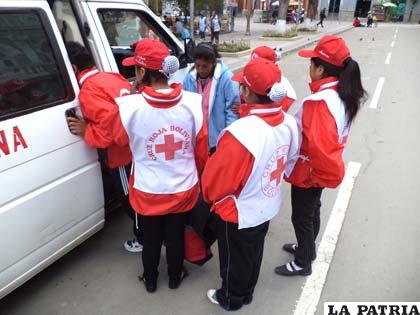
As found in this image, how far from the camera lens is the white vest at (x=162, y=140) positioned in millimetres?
2158

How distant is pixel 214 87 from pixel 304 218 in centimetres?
128

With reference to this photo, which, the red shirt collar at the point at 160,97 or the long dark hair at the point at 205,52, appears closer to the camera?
the red shirt collar at the point at 160,97

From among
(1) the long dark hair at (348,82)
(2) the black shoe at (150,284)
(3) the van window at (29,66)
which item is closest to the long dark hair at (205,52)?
(1) the long dark hair at (348,82)

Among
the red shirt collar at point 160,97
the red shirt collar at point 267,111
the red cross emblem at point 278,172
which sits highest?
the red shirt collar at point 160,97

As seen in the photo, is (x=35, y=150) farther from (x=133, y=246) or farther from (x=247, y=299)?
(x=247, y=299)

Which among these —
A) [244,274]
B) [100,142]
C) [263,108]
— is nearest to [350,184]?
[244,274]

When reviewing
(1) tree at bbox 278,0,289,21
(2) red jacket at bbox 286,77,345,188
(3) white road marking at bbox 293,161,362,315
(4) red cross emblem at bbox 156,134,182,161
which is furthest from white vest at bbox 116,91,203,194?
(1) tree at bbox 278,0,289,21

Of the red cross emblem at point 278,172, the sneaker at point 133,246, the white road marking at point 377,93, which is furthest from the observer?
the white road marking at point 377,93

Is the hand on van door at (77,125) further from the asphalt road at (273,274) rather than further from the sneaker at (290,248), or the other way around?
the sneaker at (290,248)

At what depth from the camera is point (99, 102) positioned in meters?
2.42

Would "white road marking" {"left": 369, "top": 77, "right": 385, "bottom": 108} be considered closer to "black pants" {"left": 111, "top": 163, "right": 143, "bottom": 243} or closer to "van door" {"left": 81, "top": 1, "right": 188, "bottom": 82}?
"van door" {"left": 81, "top": 1, "right": 188, "bottom": 82}

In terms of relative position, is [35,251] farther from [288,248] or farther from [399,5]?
[399,5]

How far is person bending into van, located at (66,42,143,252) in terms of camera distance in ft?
7.85

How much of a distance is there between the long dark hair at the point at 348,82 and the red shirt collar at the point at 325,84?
31mm
